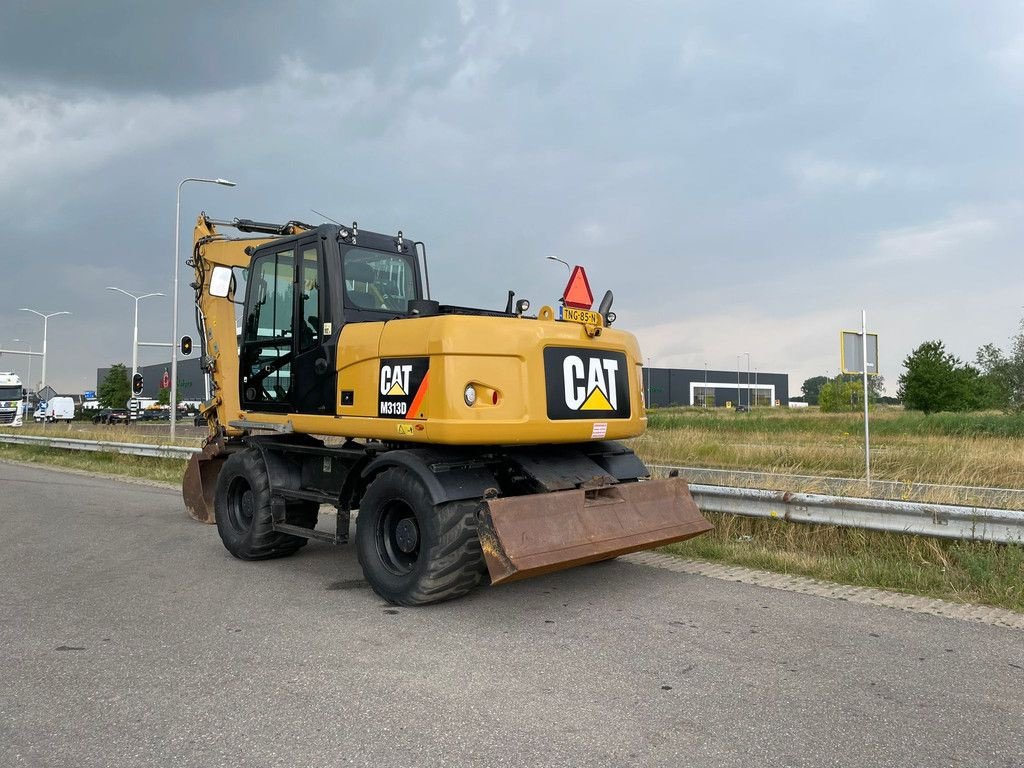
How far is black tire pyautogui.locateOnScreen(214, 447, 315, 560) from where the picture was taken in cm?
681

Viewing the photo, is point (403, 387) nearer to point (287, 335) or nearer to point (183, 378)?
point (287, 335)

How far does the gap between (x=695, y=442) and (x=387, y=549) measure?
545 inches

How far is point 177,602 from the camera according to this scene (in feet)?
18.3

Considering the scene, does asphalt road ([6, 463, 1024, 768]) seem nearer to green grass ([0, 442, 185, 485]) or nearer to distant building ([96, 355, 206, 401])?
green grass ([0, 442, 185, 485])

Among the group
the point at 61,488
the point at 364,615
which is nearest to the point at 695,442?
the point at 61,488

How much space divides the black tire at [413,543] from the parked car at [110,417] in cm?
5564

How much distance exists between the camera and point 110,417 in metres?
56.3

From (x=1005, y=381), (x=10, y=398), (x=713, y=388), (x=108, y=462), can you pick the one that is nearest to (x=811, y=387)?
(x=713, y=388)

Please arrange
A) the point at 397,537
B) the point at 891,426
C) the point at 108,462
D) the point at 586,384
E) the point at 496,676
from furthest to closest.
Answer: the point at 891,426
the point at 108,462
the point at 586,384
the point at 397,537
the point at 496,676

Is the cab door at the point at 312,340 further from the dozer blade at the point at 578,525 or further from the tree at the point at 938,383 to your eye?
the tree at the point at 938,383

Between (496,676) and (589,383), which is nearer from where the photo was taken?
(496,676)

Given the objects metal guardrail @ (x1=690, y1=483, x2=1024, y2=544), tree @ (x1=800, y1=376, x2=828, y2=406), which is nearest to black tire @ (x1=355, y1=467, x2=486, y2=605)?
metal guardrail @ (x1=690, y1=483, x2=1024, y2=544)

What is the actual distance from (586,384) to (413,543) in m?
1.71

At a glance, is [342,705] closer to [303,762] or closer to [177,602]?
[303,762]
